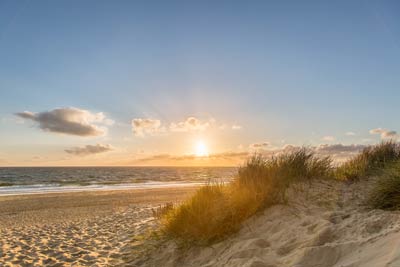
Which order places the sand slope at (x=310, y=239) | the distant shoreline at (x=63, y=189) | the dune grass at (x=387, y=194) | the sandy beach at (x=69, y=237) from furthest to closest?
the distant shoreline at (x=63, y=189), the sandy beach at (x=69, y=237), the dune grass at (x=387, y=194), the sand slope at (x=310, y=239)

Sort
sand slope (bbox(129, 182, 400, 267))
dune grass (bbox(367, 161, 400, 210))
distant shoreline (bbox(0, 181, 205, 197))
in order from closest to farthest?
sand slope (bbox(129, 182, 400, 267)) < dune grass (bbox(367, 161, 400, 210)) < distant shoreline (bbox(0, 181, 205, 197))

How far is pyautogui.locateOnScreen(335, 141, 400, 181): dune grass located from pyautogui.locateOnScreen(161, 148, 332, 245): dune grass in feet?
5.00

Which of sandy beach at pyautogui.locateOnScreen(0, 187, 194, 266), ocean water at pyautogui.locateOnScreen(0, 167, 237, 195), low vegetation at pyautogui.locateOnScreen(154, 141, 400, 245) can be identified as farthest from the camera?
ocean water at pyautogui.locateOnScreen(0, 167, 237, 195)

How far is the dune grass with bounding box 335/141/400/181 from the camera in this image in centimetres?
868

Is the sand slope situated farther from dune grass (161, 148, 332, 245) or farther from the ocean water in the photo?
the ocean water

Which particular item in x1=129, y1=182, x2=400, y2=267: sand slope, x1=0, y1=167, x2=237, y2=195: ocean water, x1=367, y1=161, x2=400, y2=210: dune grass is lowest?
x1=0, y1=167, x2=237, y2=195: ocean water

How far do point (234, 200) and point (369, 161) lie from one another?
5340 mm

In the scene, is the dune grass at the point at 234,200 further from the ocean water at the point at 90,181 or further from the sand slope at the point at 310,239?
the ocean water at the point at 90,181

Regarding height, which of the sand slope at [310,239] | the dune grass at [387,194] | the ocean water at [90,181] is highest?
the dune grass at [387,194]

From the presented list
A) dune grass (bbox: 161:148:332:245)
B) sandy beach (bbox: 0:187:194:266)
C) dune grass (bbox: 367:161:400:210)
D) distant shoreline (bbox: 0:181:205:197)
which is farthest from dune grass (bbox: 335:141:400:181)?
distant shoreline (bbox: 0:181:205:197)

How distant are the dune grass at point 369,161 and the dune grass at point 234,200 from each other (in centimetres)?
153

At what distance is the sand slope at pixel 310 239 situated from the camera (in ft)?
11.8

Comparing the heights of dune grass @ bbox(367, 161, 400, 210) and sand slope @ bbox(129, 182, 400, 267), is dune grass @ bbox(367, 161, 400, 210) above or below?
above

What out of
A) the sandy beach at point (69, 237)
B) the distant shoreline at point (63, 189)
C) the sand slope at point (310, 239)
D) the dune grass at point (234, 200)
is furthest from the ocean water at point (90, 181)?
the sandy beach at point (69, 237)
